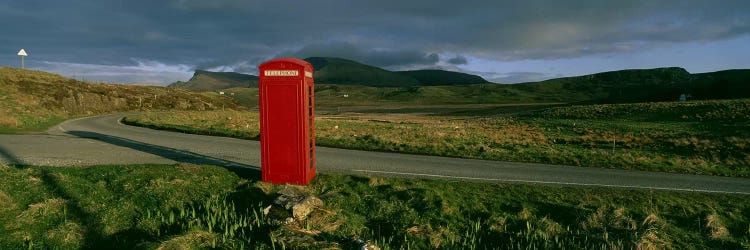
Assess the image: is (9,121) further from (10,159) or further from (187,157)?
(187,157)

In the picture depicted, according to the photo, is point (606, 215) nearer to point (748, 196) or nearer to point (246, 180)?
point (748, 196)

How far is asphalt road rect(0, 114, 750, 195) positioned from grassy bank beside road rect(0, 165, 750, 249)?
1.26m

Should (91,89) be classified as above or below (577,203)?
above

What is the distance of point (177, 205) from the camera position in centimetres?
834

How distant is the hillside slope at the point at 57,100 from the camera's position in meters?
29.2

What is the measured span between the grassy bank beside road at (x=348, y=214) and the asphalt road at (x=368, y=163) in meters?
1.26

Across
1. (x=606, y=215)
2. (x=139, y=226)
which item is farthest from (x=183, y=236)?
(x=606, y=215)

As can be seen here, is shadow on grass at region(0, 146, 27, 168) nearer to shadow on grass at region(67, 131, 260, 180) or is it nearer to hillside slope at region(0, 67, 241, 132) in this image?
shadow on grass at region(67, 131, 260, 180)

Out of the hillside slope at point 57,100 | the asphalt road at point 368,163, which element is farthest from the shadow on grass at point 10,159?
the hillside slope at point 57,100

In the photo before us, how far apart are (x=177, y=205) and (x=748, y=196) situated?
12.3 m

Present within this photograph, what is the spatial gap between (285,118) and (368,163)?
171 inches

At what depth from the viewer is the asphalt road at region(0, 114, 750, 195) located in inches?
442

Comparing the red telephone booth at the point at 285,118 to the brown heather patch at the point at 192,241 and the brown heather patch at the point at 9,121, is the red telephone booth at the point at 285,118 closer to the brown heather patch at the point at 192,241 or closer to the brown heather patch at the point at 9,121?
the brown heather patch at the point at 192,241

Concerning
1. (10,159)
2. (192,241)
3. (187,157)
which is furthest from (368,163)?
(10,159)
